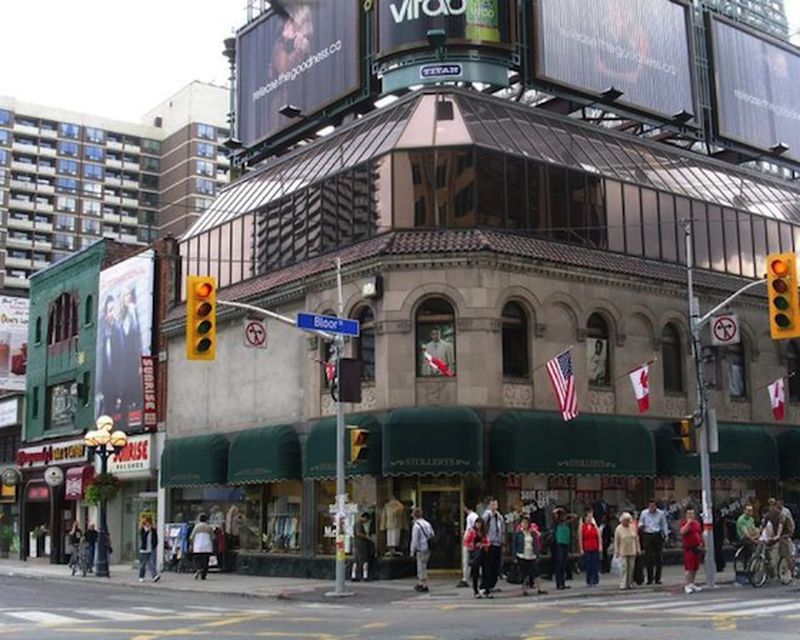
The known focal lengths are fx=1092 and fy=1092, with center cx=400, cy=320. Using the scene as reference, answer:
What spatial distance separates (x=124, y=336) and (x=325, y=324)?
19648 mm

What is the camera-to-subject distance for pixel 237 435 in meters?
34.9

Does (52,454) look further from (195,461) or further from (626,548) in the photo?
(626,548)

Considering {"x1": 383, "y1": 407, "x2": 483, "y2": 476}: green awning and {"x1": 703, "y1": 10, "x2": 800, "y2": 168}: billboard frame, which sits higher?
{"x1": 703, "y1": 10, "x2": 800, "y2": 168}: billboard frame

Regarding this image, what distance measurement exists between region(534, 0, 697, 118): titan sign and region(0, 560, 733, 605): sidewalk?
18.4m

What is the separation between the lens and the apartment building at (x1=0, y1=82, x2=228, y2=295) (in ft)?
406

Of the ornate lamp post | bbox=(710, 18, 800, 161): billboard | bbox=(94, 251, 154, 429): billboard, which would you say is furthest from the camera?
bbox=(710, 18, 800, 161): billboard

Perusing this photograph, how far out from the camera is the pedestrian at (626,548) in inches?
957

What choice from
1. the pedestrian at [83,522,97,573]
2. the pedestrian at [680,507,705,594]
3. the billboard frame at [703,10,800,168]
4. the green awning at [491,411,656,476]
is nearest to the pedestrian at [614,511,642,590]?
the pedestrian at [680,507,705,594]

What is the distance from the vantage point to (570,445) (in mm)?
29875

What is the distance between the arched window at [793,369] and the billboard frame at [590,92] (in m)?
10.2

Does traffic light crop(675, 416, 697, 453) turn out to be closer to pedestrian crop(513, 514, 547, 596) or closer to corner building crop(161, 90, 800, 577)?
corner building crop(161, 90, 800, 577)

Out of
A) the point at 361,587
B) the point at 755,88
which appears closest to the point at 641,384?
the point at 361,587

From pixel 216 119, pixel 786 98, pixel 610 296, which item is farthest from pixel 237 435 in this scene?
pixel 216 119

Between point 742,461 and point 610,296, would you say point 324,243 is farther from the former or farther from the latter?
point 742,461
